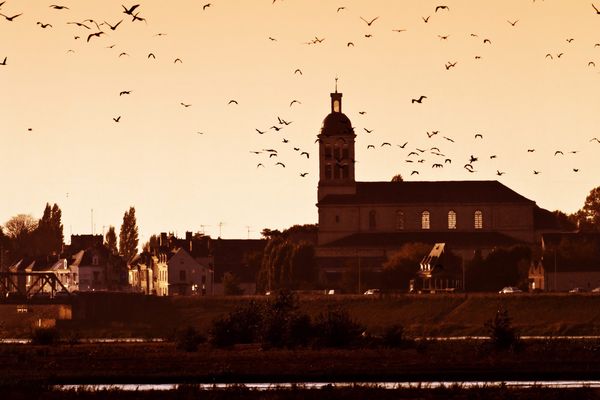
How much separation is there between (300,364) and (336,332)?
58.4 ft

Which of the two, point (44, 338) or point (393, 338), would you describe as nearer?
point (393, 338)

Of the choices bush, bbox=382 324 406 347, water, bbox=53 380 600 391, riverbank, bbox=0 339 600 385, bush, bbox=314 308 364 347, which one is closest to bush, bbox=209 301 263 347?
riverbank, bbox=0 339 600 385

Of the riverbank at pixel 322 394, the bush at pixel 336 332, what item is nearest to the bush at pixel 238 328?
the bush at pixel 336 332

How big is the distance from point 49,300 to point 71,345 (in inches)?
3011

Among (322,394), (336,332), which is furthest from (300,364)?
(322,394)

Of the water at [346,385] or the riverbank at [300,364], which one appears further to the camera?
the riverbank at [300,364]

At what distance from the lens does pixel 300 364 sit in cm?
8912

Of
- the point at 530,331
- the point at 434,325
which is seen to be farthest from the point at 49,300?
the point at 530,331

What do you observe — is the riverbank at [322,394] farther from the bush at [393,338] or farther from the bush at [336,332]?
the bush at [336,332]

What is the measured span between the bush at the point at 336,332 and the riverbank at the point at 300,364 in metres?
1.94

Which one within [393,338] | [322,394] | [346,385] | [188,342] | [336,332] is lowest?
[322,394]

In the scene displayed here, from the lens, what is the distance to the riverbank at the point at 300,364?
7975 cm

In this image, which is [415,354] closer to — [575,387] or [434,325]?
[575,387]

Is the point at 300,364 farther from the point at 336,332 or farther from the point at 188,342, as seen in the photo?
the point at 336,332
